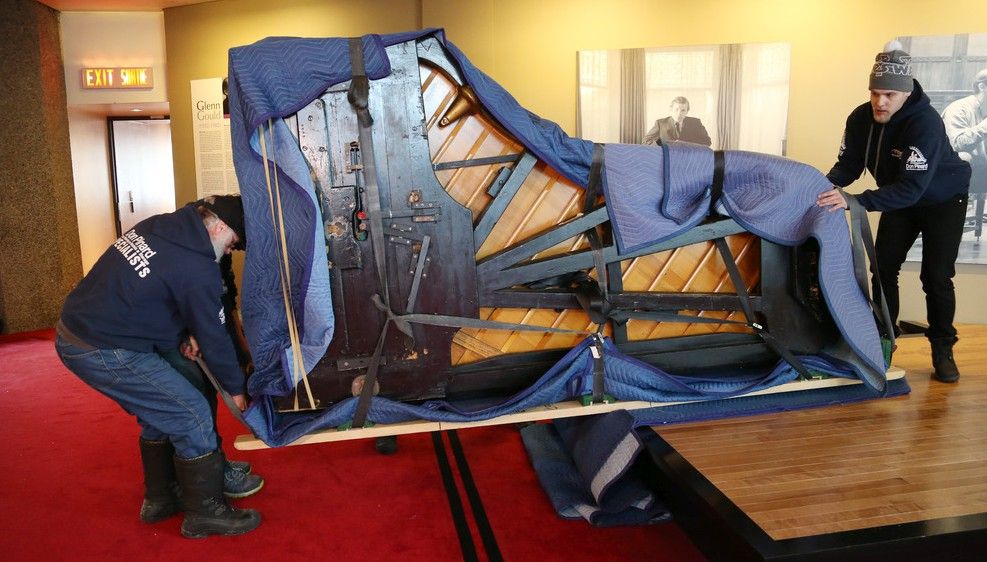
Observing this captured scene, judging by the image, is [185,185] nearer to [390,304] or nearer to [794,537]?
[390,304]

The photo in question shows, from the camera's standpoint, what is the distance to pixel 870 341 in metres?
2.83

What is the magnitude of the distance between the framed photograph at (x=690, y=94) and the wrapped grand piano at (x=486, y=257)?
271 cm

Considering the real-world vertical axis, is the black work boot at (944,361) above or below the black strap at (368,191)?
below

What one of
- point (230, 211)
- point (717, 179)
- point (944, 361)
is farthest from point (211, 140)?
point (944, 361)

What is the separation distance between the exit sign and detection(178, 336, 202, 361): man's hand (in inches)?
186

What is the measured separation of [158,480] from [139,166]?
6066mm

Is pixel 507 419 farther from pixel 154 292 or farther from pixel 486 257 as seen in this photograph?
pixel 154 292

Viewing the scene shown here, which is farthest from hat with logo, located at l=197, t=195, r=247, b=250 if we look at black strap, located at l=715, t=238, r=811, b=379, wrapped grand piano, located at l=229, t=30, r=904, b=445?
black strap, located at l=715, t=238, r=811, b=379

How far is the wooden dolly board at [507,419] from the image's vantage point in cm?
254

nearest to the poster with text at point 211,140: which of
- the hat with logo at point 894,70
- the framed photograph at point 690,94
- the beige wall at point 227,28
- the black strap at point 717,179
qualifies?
the beige wall at point 227,28

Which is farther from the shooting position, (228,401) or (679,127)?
(679,127)

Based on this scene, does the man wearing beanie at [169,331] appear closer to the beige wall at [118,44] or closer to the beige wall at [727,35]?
the beige wall at [727,35]

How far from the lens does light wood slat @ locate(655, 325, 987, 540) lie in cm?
210

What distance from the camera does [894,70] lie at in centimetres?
298
